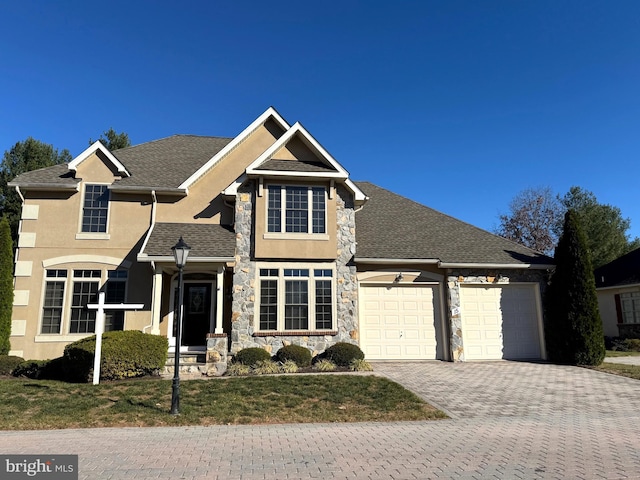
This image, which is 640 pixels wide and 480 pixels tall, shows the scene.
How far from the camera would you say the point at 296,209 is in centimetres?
1575

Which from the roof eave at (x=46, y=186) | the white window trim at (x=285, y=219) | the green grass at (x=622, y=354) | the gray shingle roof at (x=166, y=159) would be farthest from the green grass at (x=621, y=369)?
the roof eave at (x=46, y=186)

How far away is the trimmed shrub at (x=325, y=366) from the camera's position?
13609 millimetres

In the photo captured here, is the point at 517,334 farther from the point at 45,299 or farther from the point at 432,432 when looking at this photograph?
the point at 45,299

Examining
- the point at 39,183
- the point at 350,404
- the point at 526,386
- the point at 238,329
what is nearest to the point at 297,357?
the point at 238,329

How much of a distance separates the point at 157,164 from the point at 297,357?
33.5ft

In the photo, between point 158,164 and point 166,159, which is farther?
point 166,159

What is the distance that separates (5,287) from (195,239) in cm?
685

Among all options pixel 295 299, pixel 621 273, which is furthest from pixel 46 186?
pixel 621 273

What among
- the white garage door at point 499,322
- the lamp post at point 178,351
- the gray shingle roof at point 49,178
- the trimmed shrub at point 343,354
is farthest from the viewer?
the white garage door at point 499,322

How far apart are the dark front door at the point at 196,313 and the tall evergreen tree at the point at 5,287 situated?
229 inches

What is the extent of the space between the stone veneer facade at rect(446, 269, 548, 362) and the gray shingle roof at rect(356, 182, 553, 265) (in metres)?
0.51

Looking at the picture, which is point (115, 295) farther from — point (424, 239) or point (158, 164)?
point (424, 239)

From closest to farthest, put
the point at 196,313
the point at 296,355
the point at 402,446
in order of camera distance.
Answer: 1. the point at 402,446
2. the point at 296,355
3. the point at 196,313

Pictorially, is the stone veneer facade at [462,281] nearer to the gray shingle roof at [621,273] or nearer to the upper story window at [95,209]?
the gray shingle roof at [621,273]
